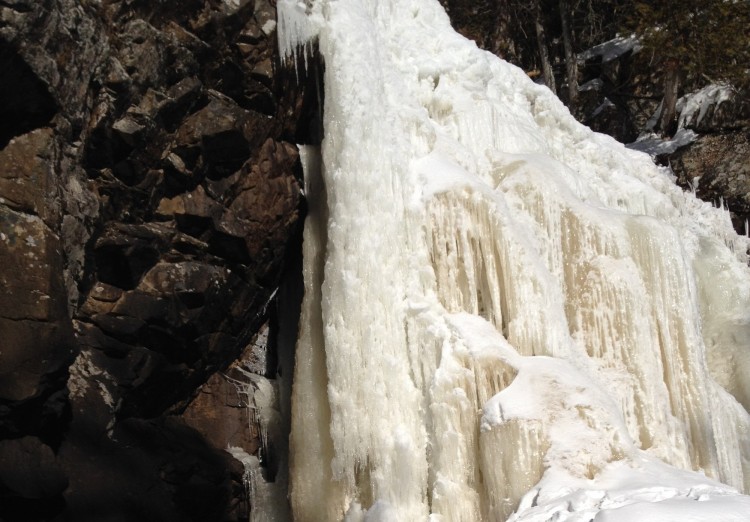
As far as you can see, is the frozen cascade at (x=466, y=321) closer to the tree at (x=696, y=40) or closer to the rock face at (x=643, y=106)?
the rock face at (x=643, y=106)

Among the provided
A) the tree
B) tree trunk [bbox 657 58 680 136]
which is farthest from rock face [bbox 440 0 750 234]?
the tree

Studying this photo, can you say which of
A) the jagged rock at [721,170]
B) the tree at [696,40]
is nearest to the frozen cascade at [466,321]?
the jagged rock at [721,170]

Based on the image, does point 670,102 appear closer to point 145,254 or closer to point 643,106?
point 643,106

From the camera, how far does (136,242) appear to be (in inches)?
306

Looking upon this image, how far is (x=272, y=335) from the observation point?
978cm

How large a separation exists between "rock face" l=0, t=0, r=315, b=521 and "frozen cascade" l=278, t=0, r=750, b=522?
782mm

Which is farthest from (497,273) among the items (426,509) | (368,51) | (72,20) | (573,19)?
(573,19)

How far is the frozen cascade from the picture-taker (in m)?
6.61

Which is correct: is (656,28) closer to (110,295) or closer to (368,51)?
(368,51)

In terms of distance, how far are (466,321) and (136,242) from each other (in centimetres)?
347

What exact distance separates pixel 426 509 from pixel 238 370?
3.43 meters

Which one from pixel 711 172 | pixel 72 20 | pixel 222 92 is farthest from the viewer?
pixel 711 172

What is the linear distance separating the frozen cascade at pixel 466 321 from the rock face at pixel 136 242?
78 cm

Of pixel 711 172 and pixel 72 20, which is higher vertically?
pixel 711 172
